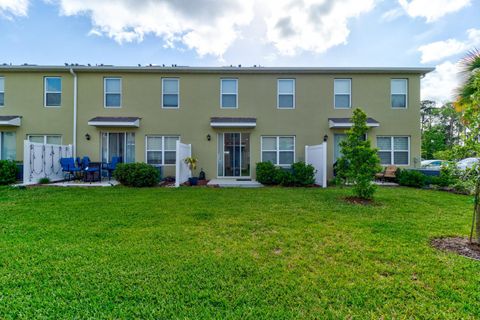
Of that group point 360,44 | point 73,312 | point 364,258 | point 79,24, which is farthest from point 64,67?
point 360,44

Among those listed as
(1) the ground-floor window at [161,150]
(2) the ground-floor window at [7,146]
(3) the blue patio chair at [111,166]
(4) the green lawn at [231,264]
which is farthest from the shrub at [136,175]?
(2) the ground-floor window at [7,146]

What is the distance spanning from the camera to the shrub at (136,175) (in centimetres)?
973

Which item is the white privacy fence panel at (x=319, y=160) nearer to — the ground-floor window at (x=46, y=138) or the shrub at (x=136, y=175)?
the shrub at (x=136, y=175)

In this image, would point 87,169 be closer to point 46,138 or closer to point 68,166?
point 68,166

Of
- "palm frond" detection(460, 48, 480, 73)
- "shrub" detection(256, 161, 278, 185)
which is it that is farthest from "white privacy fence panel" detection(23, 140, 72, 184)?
"palm frond" detection(460, 48, 480, 73)

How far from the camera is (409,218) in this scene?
18.5 ft

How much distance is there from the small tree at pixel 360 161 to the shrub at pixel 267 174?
128 inches

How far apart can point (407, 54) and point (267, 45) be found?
26.9 ft

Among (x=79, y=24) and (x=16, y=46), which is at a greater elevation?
(x=79, y=24)

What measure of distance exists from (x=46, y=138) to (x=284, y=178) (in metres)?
12.3

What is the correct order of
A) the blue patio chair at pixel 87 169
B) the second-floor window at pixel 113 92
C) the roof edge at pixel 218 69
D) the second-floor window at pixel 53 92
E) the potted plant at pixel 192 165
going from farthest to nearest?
1. the second-floor window at pixel 113 92
2. the second-floor window at pixel 53 92
3. the roof edge at pixel 218 69
4. the potted plant at pixel 192 165
5. the blue patio chair at pixel 87 169

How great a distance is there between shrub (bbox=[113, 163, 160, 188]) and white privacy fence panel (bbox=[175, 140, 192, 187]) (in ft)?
3.09

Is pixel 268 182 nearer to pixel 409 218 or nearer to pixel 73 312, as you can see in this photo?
pixel 409 218

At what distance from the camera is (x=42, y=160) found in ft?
34.2
